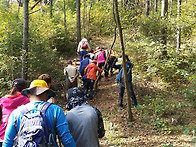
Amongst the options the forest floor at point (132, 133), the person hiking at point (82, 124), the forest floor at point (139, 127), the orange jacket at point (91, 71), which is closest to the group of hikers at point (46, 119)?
the person hiking at point (82, 124)

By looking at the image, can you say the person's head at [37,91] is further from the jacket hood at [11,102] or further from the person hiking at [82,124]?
the jacket hood at [11,102]

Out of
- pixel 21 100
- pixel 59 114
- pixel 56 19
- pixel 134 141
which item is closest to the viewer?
pixel 59 114

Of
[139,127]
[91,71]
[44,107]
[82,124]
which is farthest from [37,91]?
[91,71]

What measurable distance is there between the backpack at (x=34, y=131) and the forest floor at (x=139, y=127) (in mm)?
3078

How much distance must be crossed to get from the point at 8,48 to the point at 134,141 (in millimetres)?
6055

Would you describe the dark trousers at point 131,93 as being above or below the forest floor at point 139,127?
above

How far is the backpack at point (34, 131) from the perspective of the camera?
84.4 inches

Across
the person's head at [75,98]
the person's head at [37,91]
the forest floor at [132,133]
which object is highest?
the person's head at [37,91]

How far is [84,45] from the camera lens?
33.1 feet

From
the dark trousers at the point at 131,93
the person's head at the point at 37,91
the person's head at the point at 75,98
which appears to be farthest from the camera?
the dark trousers at the point at 131,93

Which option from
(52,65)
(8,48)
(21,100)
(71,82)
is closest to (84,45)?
(52,65)

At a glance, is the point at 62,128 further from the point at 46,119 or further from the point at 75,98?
the point at 75,98

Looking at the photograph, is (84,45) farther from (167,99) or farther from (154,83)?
(167,99)

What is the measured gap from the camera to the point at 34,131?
2.16 m
